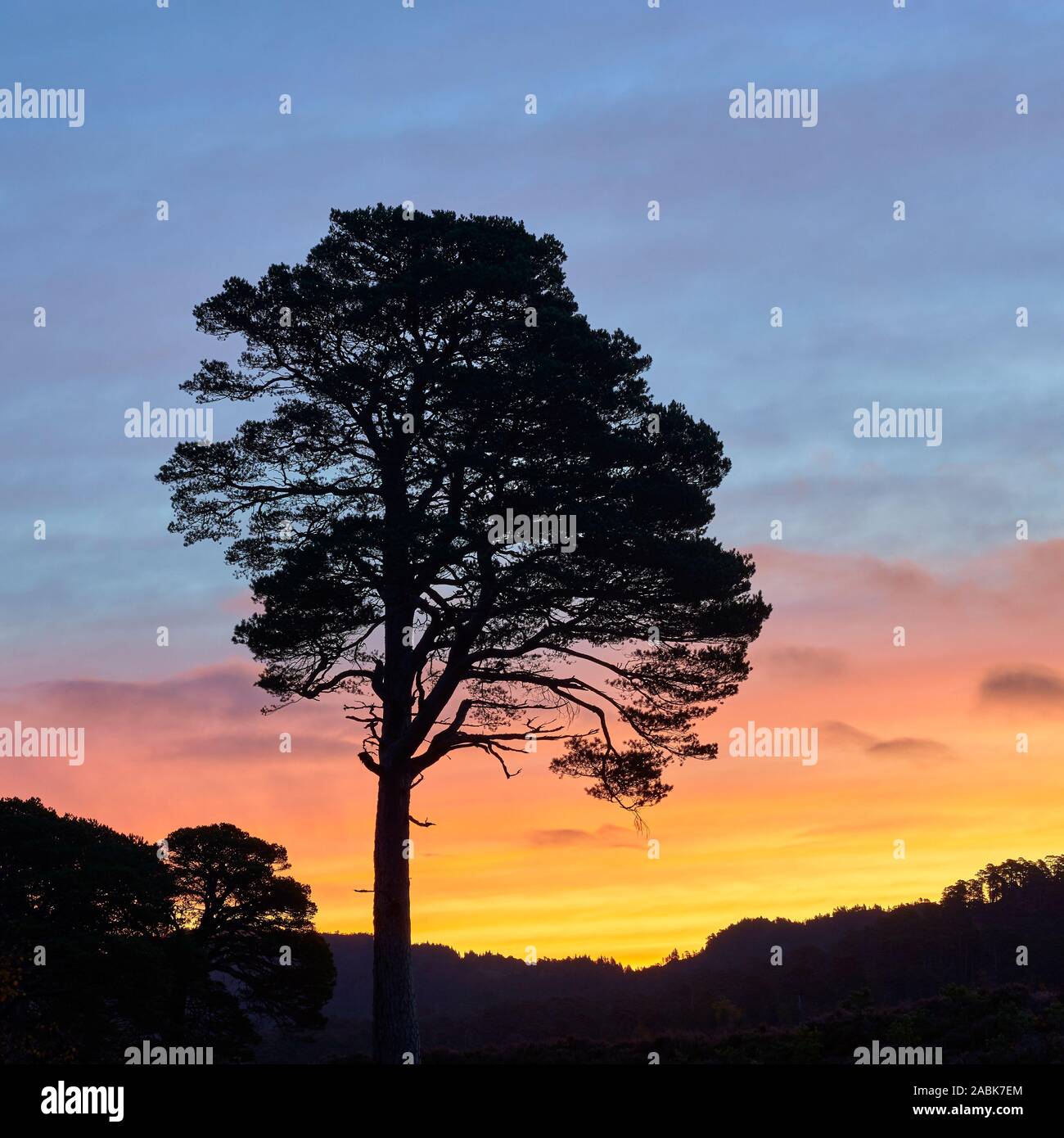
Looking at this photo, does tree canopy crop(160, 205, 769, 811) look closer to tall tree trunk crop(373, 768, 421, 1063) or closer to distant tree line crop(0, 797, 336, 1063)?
tall tree trunk crop(373, 768, 421, 1063)

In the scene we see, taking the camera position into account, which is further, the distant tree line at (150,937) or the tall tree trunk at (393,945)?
the distant tree line at (150,937)

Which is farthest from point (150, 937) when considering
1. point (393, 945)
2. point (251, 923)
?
point (393, 945)

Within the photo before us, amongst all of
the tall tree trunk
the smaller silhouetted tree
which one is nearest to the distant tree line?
the smaller silhouetted tree

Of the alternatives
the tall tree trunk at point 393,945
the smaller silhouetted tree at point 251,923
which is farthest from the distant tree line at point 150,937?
the tall tree trunk at point 393,945

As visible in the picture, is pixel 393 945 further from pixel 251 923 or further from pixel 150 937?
pixel 251 923

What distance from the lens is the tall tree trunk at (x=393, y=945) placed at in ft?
73.5

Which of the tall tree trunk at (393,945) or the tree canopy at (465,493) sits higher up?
the tree canopy at (465,493)

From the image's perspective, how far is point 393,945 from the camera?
22609mm

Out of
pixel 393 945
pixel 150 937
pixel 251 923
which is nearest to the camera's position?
pixel 393 945

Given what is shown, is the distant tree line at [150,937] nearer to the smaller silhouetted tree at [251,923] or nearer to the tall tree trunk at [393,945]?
the smaller silhouetted tree at [251,923]

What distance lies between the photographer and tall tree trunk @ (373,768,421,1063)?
22406 mm

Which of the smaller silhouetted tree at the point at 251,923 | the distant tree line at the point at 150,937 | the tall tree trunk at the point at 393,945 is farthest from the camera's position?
the smaller silhouetted tree at the point at 251,923

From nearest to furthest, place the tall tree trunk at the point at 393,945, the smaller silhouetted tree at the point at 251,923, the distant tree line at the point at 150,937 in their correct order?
1. the tall tree trunk at the point at 393,945
2. the distant tree line at the point at 150,937
3. the smaller silhouetted tree at the point at 251,923

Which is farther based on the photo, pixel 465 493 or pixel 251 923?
pixel 251 923
